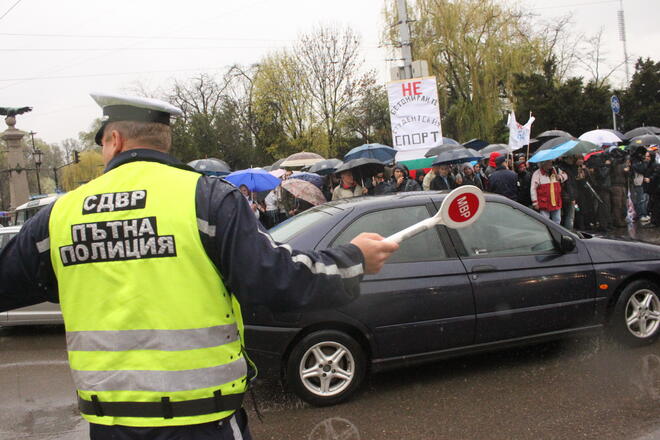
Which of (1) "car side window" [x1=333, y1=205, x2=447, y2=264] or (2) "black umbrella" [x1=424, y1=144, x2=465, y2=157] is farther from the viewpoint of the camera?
(2) "black umbrella" [x1=424, y1=144, x2=465, y2=157]

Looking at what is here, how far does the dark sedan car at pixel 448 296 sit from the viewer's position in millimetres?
4168

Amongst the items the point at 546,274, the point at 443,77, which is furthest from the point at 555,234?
the point at 443,77

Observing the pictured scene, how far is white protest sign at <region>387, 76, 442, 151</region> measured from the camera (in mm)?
13305

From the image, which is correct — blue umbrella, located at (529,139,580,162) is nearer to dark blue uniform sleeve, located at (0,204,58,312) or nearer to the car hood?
the car hood

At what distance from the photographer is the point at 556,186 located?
10.2 meters

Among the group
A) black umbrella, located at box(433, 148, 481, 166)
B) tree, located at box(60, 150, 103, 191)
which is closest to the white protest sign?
black umbrella, located at box(433, 148, 481, 166)

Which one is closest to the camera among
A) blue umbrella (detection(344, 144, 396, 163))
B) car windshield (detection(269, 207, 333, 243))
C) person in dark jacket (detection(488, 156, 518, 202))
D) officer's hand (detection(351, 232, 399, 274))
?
officer's hand (detection(351, 232, 399, 274))

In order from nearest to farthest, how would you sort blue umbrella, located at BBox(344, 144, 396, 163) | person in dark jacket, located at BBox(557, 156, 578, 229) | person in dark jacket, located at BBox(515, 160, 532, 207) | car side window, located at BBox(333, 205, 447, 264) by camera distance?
car side window, located at BBox(333, 205, 447, 264) → person in dark jacket, located at BBox(557, 156, 578, 229) → person in dark jacket, located at BBox(515, 160, 532, 207) → blue umbrella, located at BBox(344, 144, 396, 163)

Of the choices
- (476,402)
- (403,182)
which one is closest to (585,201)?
(403,182)

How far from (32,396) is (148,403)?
4.29 metres

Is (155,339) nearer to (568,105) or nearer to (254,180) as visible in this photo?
(254,180)

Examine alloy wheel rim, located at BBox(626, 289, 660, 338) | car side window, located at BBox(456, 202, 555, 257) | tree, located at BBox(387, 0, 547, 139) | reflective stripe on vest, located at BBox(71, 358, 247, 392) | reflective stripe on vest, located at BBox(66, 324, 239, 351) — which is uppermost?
tree, located at BBox(387, 0, 547, 139)

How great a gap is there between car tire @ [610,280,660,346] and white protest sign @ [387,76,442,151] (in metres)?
8.76

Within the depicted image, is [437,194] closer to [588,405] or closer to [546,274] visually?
[546,274]
